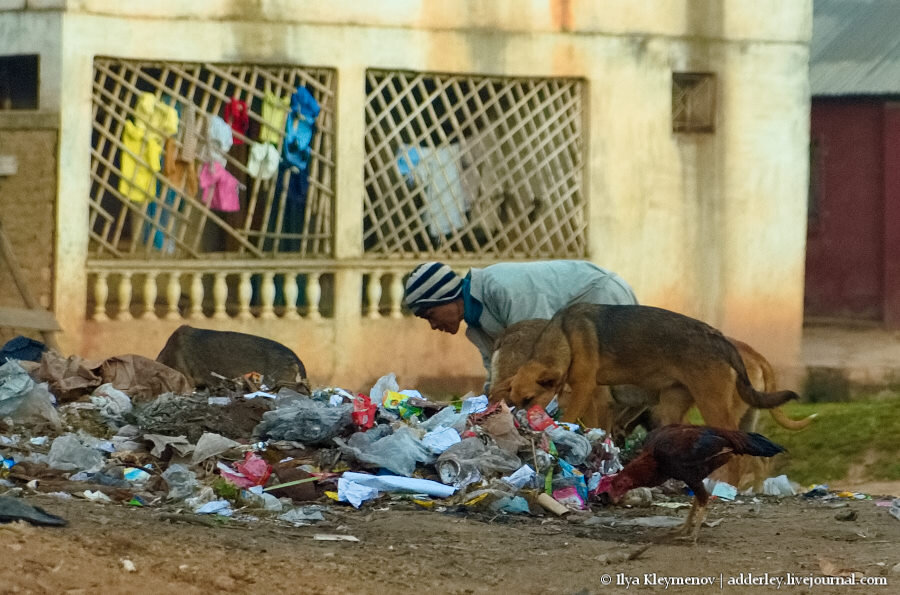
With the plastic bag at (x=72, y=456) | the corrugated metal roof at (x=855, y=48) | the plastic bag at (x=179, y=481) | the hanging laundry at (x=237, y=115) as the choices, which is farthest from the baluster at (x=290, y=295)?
the corrugated metal roof at (x=855, y=48)

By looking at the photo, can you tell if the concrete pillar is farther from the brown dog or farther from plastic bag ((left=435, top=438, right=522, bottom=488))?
plastic bag ((left=435, top=438, right=522, bottom=488))

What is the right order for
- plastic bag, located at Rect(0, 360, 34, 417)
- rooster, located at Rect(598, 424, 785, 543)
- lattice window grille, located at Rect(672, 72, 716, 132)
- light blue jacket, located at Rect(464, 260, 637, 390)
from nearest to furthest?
rooster, located at Rect(598, 424, 785, 543)
plastic bag, located at Rect(0, 360, 34, 417)
light blue jacket, located at Rect(464, 260, 637, 390)
lattice window grille, located at Rect(672, 72, 716, 132)

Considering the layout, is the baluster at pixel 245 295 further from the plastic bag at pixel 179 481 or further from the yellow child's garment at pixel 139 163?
the plastic bag at pixel 179 481

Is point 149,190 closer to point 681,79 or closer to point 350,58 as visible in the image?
point 350,58

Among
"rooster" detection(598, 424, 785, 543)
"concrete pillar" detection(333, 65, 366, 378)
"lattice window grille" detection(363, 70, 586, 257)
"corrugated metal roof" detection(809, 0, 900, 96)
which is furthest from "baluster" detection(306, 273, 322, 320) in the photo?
"corrugated metal roof" detection(809, 0, 900, 96)

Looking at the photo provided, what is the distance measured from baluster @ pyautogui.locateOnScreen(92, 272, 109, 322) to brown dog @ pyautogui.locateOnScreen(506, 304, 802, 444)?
4334 mm

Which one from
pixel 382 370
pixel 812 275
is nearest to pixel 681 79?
pixel 382 370

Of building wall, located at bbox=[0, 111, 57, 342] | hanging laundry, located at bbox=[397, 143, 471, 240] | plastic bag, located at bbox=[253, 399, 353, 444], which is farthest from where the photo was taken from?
hanging laundry, located at bbox=[397, 143, 471, 240]

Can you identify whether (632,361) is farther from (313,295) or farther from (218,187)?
(218,187)

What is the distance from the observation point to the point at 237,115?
13.0 meters

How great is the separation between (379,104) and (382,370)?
223 centimetres

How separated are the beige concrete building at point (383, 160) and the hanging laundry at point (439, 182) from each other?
24mm

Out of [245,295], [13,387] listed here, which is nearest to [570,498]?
[13,387]

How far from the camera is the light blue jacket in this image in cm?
944
